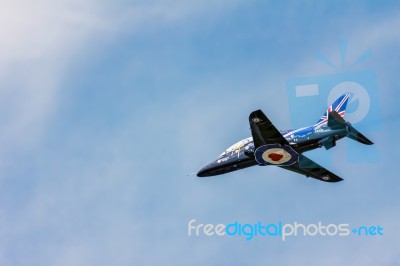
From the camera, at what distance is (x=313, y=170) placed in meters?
112

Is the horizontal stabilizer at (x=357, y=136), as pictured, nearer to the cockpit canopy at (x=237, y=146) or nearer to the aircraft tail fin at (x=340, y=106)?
the aircraft tail fin at (x=340, y=106)

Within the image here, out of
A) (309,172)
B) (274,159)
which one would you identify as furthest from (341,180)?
(274,159)

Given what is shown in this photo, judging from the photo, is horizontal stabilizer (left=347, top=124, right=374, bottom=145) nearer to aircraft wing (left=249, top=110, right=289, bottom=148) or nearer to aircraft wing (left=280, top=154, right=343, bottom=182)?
aircraft wing (left=249, top=110, right=289, bottom=148)

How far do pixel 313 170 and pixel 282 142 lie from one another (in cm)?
1079

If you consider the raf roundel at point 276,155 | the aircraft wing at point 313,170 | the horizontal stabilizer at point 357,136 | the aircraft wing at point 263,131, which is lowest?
the aircraft wing at point 313,170

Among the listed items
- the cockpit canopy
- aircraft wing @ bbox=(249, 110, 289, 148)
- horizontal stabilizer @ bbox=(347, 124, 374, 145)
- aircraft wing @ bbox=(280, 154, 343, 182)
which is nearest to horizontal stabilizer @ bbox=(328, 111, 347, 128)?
horizontal stabilizer @ bbox=(347, 124, 374, 145)

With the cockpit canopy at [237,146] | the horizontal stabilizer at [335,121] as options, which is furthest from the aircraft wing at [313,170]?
the horizontal stabilizer at [335,121]

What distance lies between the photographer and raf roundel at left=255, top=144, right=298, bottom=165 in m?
103

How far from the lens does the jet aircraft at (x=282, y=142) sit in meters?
102

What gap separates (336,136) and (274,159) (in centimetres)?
746

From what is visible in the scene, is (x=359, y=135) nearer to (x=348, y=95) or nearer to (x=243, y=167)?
(x=348, y=95)

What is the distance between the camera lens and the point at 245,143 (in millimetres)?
107312

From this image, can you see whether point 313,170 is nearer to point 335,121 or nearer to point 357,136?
point 357,136

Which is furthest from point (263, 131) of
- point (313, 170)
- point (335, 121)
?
point (313, 170)
